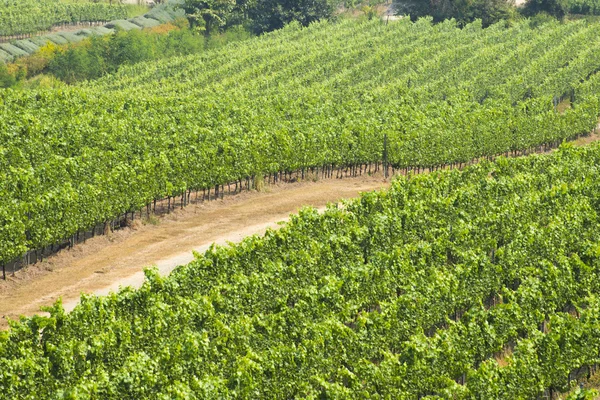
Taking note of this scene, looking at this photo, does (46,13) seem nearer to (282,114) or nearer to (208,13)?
(208,13)

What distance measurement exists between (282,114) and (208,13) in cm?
5256

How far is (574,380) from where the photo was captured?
38.1 meters

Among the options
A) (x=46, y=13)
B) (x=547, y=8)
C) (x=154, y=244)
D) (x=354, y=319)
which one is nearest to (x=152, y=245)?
(x=154, y=244)

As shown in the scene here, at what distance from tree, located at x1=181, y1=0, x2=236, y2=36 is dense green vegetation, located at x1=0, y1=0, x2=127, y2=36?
23.3 metres

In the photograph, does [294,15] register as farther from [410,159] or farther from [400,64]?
[410,159]

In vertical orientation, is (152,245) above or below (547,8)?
below

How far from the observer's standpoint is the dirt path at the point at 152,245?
47.7 m

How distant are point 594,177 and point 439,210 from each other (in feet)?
46.2

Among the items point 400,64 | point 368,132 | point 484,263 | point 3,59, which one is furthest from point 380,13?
point 484,263

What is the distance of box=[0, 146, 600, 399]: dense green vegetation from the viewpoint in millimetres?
34281

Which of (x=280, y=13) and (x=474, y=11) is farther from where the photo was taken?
(x=280, y=13)

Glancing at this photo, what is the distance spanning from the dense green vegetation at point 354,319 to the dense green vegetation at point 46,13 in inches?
3597

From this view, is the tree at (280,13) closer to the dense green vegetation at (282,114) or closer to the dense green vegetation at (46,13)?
the dense green vegetation at (282,114)

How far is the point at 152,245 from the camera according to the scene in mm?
54719
